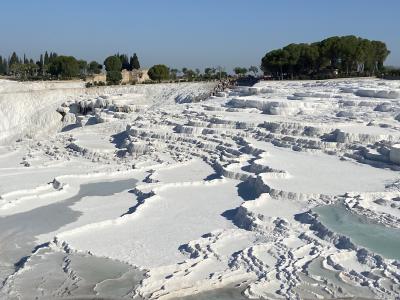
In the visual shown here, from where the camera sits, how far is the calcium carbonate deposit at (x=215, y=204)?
346 inches

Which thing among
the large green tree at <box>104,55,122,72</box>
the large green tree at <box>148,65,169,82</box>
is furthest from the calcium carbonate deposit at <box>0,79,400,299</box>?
the large green tree at <box>104,55,122,72</box>

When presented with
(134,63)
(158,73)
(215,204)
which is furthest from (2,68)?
(215,204)

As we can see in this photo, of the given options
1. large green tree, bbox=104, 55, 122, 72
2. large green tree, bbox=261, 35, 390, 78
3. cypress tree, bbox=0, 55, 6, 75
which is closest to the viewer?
large green tree, bbox=261, 35, 390, 78

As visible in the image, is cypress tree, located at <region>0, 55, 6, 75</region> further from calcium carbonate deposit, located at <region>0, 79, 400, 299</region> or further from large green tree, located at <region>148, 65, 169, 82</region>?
calcium carbonate deposit, located at <region>0, 79, 400, 299</region>

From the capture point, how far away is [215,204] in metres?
12.8

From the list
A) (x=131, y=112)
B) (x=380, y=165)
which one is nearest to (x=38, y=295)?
(x=380, y=165)

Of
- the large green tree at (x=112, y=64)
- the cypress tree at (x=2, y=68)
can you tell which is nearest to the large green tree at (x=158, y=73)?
the large green tree at (x=112, y=64)

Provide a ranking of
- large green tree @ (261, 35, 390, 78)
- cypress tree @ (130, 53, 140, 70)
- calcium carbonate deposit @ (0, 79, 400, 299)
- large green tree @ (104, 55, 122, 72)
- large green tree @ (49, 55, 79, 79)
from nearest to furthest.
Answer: calcium carbonate deposit @ (0, 79, 400, 299) → large green tree @ (261, 35, 390, 78) → large green tree @ (49, 55, 79, 79) → large green tree @ (104, 55, 122, 72) → cypress tree @ (130, 53, 140, 70)

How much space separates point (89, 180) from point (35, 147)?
6.59 m

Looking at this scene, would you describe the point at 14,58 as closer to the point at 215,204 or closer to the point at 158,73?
the point at 158,73

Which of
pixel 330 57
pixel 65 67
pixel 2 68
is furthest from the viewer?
pixel 2 68

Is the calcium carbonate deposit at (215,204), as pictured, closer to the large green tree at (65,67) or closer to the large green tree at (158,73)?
the large green tree at (158,73)

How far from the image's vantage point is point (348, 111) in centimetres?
2109

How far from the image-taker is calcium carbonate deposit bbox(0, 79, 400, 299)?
28.9ft
